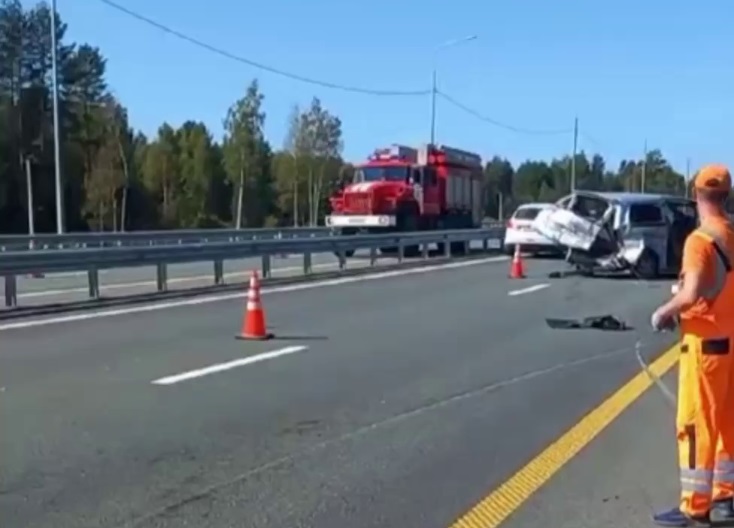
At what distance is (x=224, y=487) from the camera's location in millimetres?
7180

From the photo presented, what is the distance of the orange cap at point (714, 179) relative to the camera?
6.16 metres

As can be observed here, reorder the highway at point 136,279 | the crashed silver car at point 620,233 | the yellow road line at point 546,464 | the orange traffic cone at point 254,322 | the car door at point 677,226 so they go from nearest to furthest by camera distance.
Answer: the yellow road line at point 546,464
the orange traffic cone at point 254,322
the highway at point 136,279
the crashed silver car at point 620,233
the car door at point 677,226

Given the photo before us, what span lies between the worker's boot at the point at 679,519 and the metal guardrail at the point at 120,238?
67.2ft

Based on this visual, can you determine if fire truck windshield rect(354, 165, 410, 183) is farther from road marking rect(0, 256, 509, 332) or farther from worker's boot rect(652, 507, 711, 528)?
worker's boot rect(652, 507, 711, 528)

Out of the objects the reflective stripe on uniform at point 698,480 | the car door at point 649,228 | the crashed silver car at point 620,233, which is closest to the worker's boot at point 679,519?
the reflective stripe on uniform at point 698,480

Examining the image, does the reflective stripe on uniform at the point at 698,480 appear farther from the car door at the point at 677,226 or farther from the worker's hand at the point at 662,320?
the car door at the point at 677,226

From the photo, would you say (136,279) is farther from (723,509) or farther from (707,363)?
(707,363)

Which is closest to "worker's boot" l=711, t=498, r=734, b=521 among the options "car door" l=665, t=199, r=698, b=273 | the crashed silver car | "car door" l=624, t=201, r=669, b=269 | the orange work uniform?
the orange work uniform

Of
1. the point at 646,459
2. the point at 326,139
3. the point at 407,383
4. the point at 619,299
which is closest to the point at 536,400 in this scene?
the point at 407,383

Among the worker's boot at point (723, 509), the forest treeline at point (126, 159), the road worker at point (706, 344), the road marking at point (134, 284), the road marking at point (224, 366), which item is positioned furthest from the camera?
the forest treeline at point (126, 159)

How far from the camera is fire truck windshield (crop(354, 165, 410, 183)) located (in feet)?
137

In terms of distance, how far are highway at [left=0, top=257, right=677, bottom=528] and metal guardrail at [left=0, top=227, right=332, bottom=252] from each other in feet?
41.8

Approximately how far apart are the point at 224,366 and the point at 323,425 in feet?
10.5

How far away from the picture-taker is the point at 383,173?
4203 cm
